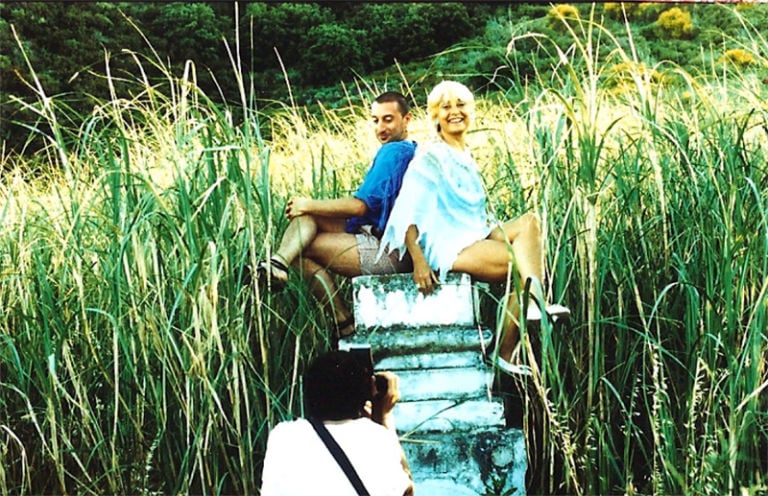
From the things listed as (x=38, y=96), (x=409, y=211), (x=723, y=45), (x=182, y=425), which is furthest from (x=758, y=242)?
(x=38, y=96)

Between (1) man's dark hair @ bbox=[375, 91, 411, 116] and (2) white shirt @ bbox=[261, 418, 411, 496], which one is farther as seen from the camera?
(1) man's dark hair @ bbox=[375, 91, 411, 116]

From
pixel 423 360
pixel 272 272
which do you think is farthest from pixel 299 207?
pixel 423 360

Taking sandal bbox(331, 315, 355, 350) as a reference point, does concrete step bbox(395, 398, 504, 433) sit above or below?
below

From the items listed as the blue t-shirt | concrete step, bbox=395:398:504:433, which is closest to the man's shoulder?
the blue t-shirt

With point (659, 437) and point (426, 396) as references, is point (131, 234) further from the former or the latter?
point (659, 437)

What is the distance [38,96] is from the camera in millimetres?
3525

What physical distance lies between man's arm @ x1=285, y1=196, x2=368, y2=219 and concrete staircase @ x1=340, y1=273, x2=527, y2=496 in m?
0.20

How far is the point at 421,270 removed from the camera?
9.92 feet

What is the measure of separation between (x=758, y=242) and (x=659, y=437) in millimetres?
664

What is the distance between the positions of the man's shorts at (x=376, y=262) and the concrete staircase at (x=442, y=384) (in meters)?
0.06

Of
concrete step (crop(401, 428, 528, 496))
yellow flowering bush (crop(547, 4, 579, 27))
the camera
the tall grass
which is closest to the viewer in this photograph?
the camera

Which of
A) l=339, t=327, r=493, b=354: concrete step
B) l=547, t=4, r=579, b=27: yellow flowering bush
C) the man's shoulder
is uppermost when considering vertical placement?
l=547, t=4, r=579, b=27: yellow flowering bush

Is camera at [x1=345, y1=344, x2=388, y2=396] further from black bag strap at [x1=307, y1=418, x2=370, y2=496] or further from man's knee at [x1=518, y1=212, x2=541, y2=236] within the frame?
man's knee at [x1=518, y1=212, x2=541, y2=236]

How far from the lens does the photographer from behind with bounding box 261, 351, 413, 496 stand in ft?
7.54
